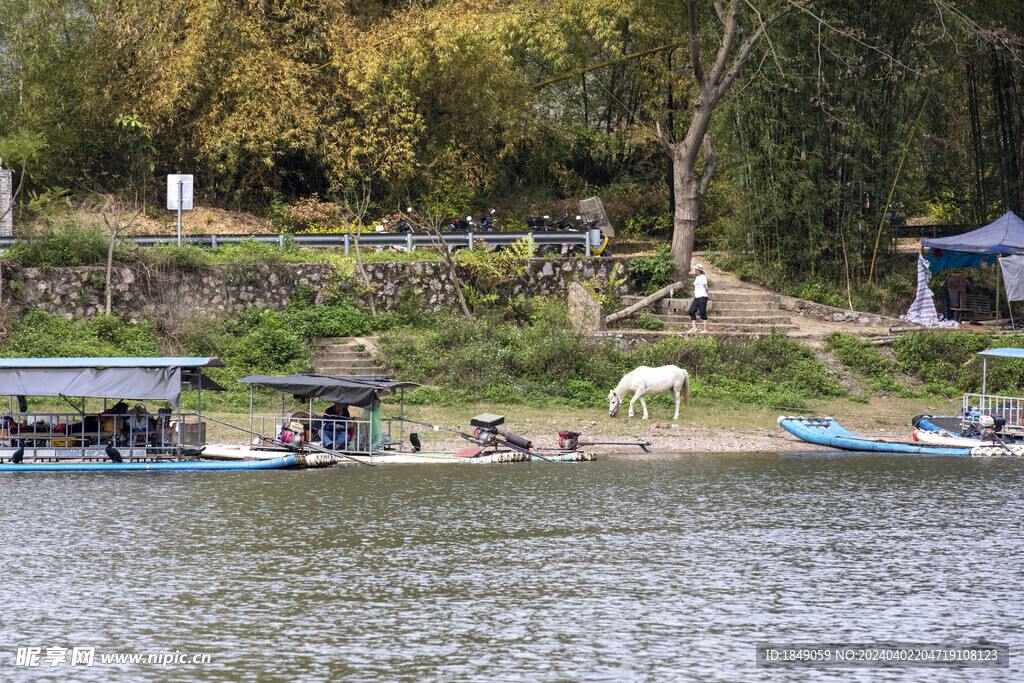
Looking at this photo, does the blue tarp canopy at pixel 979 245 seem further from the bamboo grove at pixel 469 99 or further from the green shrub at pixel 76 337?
the green shrub at pixel 76 337

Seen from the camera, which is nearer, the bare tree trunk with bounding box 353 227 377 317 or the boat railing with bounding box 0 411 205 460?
the boat railing with bounding box 0 411 205 460

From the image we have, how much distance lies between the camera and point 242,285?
28.6m

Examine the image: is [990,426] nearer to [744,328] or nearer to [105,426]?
[744,328]

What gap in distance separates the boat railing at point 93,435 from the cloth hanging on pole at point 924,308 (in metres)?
18.9

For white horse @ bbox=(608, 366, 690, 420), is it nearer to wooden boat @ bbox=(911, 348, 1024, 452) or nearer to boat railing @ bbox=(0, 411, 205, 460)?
wooden boat @ bbox=(911, 348, 1024, 452)

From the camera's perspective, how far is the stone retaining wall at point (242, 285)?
27.7 meters

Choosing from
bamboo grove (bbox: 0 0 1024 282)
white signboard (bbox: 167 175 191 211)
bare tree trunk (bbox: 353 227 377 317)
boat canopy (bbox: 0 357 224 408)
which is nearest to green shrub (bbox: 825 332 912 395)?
bamboo grove (bbox: 0 0 1024 282)

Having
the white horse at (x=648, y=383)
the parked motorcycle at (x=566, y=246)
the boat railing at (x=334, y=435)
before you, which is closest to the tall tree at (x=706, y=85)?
the parked motorcycle at (x=566, y=246)

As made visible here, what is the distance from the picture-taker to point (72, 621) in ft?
39.5

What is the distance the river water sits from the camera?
1123cm

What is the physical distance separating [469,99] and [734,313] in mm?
10436

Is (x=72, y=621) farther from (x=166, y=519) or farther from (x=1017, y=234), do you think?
(x=1017, y=234)

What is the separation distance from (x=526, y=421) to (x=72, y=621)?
42.8ft

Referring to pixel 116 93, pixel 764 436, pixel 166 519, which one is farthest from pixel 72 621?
pixel 116 93
